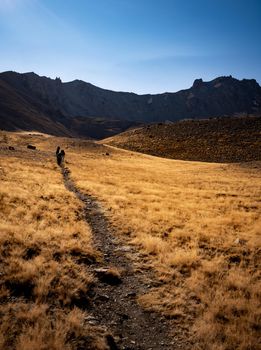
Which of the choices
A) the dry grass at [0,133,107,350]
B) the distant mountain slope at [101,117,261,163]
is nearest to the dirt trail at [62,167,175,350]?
the dry grass at [0,133,107,350]

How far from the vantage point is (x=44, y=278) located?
26.8ft

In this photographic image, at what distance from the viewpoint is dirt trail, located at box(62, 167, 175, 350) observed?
6598mm

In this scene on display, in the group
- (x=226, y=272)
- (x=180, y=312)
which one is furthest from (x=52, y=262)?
(x=226, y=272)

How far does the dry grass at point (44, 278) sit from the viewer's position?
610 centimetres

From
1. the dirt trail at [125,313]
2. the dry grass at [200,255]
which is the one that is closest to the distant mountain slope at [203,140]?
the dry grass at [200,255]

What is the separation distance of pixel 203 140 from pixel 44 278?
7949cm

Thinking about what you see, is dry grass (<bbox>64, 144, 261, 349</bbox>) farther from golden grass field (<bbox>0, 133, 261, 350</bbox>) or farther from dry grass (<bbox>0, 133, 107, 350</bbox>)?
dry grass (<bbox>0, 133, 107, 350</bbox>)

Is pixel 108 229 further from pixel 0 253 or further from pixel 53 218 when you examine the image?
pixel 0 253

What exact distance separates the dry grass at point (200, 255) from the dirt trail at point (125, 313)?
0.48m

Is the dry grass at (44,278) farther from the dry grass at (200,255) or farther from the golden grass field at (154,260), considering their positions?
the dry grass at (200,255)

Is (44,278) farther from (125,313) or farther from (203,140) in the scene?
(203,140)

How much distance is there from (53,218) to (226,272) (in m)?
8.33

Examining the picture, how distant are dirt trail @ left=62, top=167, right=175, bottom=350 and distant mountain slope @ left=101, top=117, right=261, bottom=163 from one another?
6370 centimetres

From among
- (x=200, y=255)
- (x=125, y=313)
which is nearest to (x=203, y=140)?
(x=200, y=255)
